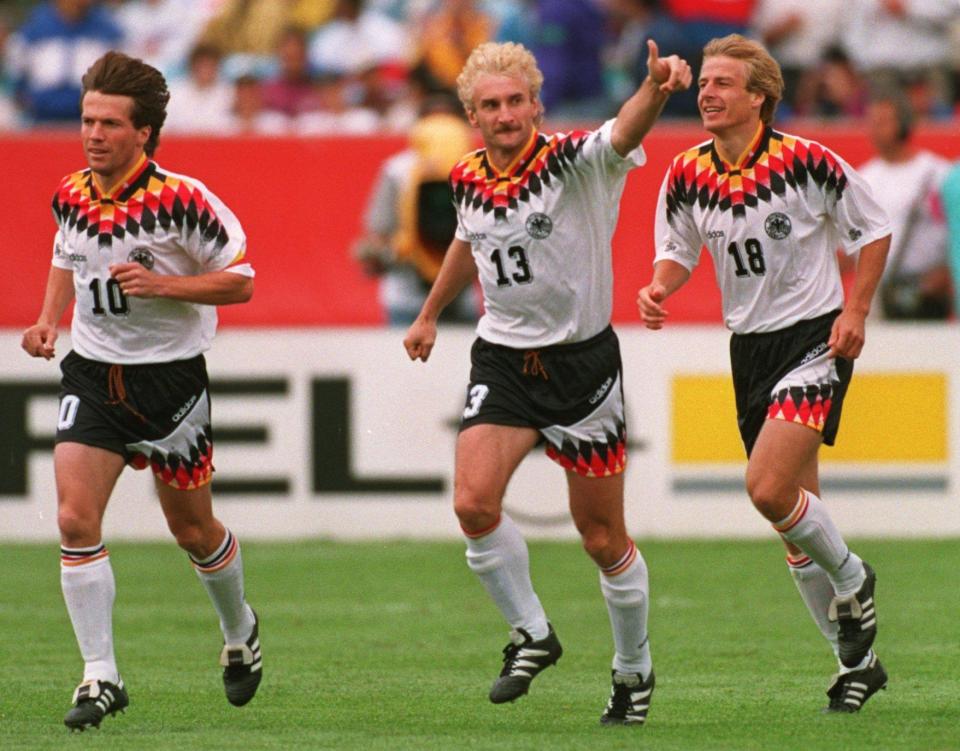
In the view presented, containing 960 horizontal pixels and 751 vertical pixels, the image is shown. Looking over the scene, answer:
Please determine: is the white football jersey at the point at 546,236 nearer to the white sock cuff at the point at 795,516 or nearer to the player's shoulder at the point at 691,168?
the player's shoulder at the point at 691,168

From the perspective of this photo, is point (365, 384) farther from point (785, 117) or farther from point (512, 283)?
point (512, 283)

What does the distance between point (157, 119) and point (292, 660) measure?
2.73 metres

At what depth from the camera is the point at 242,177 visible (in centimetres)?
1440

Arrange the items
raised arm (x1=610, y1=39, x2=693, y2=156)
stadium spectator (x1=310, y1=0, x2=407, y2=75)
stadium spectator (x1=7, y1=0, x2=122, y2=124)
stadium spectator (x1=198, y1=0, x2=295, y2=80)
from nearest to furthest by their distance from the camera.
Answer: raised arm (x1=610, y1=39, x2=693, y2=156) → stadium spectator (x1=7, y1=0, x2=122, y2=124) → stadium spectator (x1=310, y1=0, x2=407, y2=75) → stadium spectator (x1=198, y1=0, x2=295, y2=80)

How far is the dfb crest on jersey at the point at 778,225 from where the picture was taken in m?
7.41

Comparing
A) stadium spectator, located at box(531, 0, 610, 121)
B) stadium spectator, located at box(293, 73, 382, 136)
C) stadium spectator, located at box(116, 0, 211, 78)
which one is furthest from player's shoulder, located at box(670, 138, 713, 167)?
stadium spectator, located at box(116, 0, 211, 78)

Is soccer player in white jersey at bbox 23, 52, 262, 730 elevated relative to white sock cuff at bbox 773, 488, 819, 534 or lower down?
elevated

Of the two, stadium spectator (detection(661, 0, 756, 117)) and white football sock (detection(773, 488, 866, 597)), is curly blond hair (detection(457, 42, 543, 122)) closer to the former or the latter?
white football sock (detection(773, 488, 866, 597))

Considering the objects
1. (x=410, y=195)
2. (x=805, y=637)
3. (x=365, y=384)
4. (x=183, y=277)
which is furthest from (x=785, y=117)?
(x=183, y=277)

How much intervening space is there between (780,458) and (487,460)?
1.05 metres

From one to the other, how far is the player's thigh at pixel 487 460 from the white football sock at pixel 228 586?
102cm

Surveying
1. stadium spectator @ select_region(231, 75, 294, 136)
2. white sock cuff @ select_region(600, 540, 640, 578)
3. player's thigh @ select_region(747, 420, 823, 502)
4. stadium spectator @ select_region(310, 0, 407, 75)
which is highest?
stadium spectator @ select_region(310, 0, 407, 75)

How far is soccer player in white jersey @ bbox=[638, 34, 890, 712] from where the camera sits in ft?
24.2

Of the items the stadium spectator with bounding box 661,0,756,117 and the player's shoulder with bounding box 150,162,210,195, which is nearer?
the player's shoulder with bounding box 150,162,210,195
